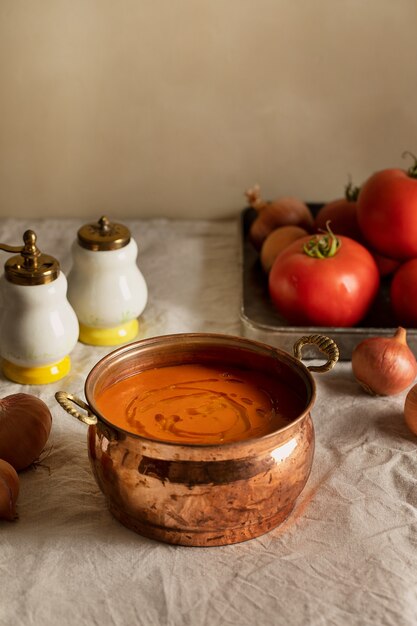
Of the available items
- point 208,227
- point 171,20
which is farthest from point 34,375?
point 171,20

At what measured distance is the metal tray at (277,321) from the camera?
3.34 feet

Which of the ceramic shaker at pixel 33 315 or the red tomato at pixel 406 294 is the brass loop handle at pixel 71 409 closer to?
the ceramic shaker at pixel 33 315

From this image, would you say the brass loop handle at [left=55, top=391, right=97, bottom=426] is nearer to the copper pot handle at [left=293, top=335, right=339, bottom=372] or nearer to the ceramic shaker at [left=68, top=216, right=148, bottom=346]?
the copper pot handle at [left=293, top=335, right=339, bottom=372]

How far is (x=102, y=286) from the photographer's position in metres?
1.04

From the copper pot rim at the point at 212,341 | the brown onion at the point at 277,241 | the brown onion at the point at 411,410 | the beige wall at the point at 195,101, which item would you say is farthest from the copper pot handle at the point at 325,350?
the beige wall at the point at 195,101

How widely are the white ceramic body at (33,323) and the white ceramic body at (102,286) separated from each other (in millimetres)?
67

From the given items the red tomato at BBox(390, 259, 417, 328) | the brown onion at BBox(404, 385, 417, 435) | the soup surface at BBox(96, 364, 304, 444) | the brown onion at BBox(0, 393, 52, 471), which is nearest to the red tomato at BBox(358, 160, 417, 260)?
the red tomato at BBox(390, 259, 417, 328)

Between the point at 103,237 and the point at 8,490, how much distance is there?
0.37 m

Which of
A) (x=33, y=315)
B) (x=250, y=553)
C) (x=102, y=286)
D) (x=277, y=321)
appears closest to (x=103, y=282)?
(x=102, y=286)

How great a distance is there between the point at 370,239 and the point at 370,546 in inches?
19.0

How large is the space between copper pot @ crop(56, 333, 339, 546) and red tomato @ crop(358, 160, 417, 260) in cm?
38

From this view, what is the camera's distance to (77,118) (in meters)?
1.37

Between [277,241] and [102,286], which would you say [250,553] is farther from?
[277,241]

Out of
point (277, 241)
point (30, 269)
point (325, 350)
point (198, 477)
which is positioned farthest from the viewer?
point (277, 241)
